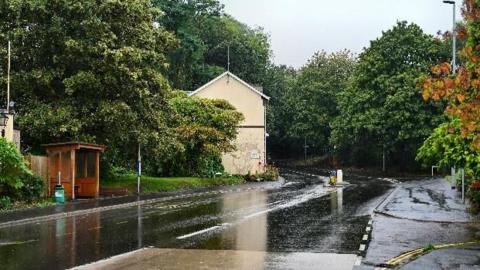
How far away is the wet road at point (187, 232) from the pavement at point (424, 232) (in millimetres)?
702

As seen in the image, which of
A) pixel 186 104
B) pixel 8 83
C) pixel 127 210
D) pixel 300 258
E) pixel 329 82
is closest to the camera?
pixel 300 258

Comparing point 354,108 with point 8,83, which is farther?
point 354,108

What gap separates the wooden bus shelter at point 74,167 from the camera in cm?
2795

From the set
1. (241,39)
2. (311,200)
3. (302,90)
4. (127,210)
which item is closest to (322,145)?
(302,90)

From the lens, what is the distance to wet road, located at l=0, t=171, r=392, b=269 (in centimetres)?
1312

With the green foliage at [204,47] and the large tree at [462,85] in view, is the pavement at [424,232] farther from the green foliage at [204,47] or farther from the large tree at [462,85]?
the green foliage at [204,47]

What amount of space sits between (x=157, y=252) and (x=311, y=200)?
17.0 metres

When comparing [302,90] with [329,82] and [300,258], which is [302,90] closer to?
[329,82]

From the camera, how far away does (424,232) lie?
1686cm

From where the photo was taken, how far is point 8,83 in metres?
28.3

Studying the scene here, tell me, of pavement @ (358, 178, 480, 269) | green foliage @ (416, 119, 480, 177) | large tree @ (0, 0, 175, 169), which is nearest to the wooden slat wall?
large tree @ (0, 0, 175, 169)

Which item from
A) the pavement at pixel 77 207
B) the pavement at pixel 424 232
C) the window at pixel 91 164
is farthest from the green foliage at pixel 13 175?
the pavement at pixel 424 232

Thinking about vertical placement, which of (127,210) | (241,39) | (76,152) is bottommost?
(127,210)

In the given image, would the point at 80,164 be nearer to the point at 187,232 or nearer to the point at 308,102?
the point at 187,232
